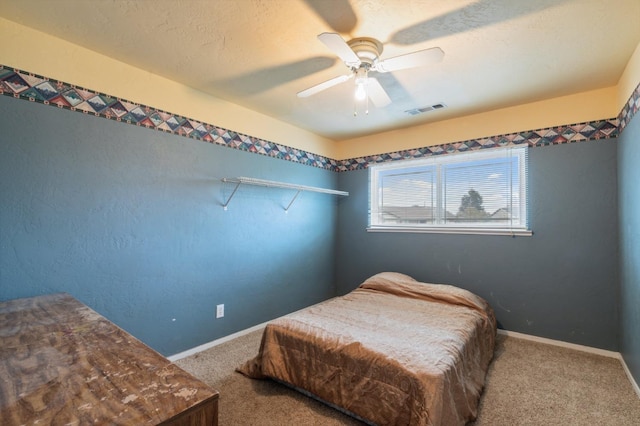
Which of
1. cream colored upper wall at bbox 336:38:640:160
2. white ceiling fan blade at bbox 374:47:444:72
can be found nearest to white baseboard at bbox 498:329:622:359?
cream colored upper wall at bbox 336:38:640:160

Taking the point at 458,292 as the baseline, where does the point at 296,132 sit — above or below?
above

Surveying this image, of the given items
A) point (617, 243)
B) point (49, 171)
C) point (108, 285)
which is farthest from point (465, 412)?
point (49, 171)

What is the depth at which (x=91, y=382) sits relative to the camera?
884 mm

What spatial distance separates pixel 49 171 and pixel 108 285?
830 millimetres

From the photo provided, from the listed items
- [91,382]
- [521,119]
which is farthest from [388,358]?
[521,119]

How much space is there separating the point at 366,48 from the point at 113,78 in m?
1.79

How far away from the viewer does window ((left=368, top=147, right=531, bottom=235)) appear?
9.70 feet

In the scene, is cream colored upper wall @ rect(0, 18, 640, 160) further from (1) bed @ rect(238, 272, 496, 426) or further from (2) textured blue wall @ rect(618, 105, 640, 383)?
(1) bed @ rect(238, 272, 496, 426)

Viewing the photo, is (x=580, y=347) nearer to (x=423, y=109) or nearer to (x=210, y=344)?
(x=423, y=109)

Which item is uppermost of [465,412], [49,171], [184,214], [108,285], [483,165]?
[483,165]

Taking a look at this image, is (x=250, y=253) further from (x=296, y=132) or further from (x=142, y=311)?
(x=296, y=132)

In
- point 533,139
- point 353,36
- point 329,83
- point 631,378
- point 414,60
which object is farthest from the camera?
point 533,139

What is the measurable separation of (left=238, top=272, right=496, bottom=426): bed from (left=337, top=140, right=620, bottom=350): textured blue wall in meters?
0.55

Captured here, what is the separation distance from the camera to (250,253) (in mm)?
3037
